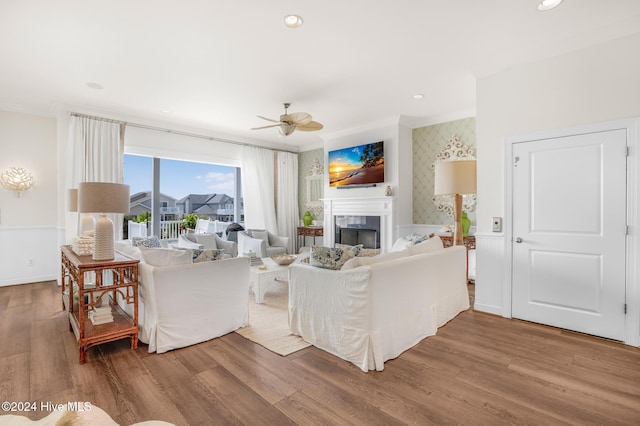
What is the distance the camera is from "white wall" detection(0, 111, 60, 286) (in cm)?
474

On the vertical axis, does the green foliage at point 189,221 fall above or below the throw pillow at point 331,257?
above

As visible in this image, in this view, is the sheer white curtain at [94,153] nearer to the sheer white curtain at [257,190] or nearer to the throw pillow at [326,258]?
the sheer white curtain at [257,190]

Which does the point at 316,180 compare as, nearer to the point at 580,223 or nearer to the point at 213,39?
the point at 213,39

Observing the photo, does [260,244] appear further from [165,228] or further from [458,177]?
[458,177]

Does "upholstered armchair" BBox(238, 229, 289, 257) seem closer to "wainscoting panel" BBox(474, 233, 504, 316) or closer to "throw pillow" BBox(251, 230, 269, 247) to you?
"throw pillow" BBox(251, 230, 269, 247)

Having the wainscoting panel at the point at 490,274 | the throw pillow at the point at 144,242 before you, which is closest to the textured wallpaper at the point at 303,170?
the throw pillow at the point at 144,242

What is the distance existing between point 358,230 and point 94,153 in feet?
15.2

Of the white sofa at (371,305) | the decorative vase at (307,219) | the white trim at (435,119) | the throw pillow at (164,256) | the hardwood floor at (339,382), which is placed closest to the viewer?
the hardwood floor at (339,382)

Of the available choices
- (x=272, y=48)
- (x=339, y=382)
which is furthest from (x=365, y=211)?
(x=339, y=382)

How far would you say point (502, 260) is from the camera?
11.5 feet

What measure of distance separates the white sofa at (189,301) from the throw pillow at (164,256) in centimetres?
5

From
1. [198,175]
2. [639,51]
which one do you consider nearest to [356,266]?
[639,51]

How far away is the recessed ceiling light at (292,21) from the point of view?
265 centimetres

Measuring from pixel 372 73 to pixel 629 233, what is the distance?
2941 mm
